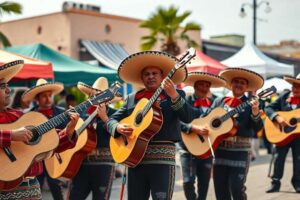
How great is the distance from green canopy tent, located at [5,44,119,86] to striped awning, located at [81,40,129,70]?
34.3 ft

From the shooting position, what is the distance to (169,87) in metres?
4.75

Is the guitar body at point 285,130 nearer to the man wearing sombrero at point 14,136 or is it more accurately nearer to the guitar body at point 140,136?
the guitar body at point 140,136

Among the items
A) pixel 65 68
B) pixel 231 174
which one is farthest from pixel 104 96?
pixel 65 68

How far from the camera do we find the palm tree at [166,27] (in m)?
24.5

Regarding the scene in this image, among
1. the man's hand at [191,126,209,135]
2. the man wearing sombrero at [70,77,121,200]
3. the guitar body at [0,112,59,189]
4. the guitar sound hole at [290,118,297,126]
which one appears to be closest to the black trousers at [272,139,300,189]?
the guitar sound hole at [290,118,297,126]

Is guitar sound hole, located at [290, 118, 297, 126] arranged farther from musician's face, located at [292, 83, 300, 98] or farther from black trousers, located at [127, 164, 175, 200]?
black trousers, located at [127, 164, 175, 200]

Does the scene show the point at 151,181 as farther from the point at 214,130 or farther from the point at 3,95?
the point at 214,130

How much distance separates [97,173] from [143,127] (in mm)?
1557

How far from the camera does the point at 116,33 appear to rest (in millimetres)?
26562

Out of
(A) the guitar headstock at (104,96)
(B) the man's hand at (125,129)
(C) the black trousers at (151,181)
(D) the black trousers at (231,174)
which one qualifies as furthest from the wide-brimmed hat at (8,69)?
(D) the black trousers at (231,174)

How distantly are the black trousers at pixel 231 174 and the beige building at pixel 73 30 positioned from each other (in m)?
18.0

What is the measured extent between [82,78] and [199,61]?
291 centimetres

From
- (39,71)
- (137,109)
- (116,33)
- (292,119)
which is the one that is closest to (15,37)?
(116,33)

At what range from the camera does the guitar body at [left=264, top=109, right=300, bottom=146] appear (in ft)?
28.9
